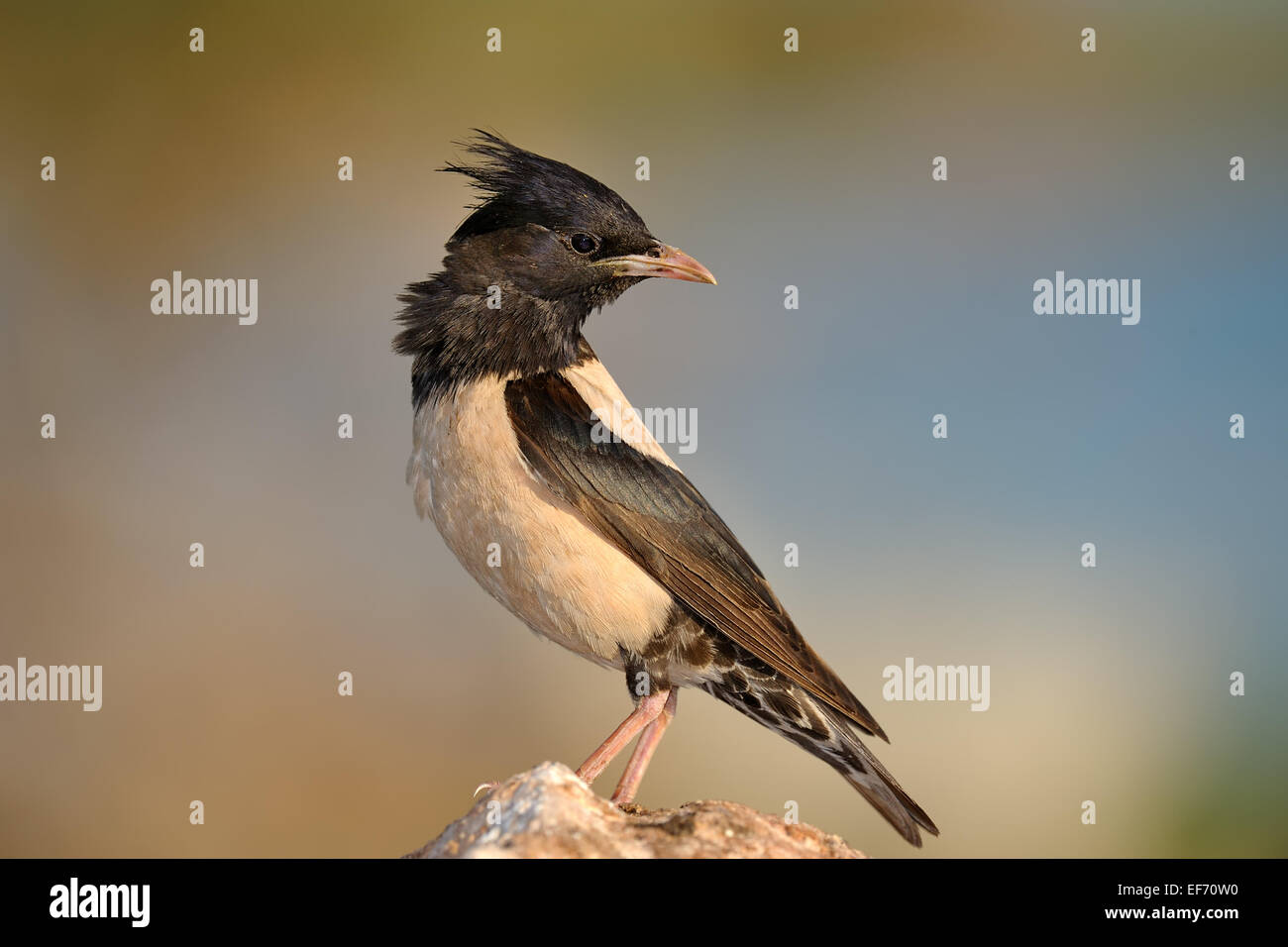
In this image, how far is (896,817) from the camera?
186 inches

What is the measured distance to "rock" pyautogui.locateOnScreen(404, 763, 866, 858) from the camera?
11.0 ft

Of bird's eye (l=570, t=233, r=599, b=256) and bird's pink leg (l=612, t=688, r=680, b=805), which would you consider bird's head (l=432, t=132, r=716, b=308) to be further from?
bird's pink leg (l=612, t=688, r=680, b=805)

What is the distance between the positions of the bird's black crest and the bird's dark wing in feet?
2.61

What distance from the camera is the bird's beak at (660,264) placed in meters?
5.03

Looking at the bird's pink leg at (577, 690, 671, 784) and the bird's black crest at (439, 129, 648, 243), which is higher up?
the bird's black crest at (439, 129, 648, 243)

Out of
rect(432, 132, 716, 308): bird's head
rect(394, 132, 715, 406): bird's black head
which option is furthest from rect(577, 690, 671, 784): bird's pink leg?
rect(432, 132, 716, 308): bird's head

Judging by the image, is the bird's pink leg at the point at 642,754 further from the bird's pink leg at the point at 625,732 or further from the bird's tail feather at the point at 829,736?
the bird's tail feather at the point at 829,736

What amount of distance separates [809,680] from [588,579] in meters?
1.02

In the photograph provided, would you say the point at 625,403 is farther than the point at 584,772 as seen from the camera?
Yes

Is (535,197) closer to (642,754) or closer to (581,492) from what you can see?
(581,492)

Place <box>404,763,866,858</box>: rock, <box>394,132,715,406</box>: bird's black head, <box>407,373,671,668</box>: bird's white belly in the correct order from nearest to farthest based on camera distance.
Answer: <box>404,763,866,858</box>: rock < <box>407,373,671,668</box>: bird's white belly < <box>394,132,715,406</box>: bird's black head
